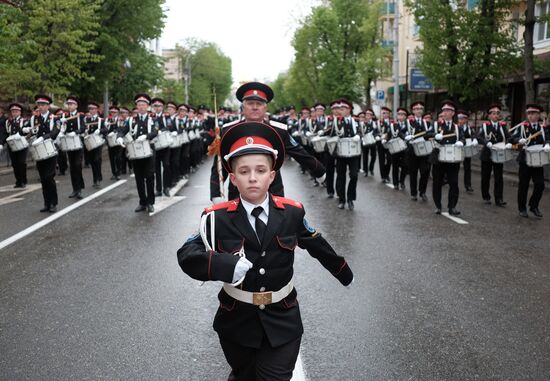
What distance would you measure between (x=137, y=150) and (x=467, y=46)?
1491cm

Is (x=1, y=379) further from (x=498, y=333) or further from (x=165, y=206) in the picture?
(x=165, y=206)

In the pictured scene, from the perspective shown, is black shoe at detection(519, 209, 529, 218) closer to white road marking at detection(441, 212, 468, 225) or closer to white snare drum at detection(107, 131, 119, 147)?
white road marking at detection(441, 212, 468, 225)

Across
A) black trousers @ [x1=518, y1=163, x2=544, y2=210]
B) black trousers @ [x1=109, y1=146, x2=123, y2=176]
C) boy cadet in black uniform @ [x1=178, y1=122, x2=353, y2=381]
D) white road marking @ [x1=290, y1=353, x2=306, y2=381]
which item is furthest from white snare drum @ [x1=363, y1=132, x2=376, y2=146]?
boy cadet in black uniform @ [x1=178, y1=122, x2=353, y2=381]

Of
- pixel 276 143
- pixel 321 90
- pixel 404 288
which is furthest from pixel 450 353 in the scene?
pixel 321 90

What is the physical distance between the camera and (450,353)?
455cm

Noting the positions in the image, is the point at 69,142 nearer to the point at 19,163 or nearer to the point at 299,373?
the point at 19,163

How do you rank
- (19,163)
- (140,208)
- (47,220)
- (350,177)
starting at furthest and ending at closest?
(19,163)
(350,177)
(140,208)
(47,220)

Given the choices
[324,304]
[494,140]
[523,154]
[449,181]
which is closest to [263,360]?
[324,304]

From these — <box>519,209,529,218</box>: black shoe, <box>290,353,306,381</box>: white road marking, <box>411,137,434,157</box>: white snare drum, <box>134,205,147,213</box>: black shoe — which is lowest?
<box>519,209,529,218</box>: black shoe

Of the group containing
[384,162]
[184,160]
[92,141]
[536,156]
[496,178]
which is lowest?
[384,162]

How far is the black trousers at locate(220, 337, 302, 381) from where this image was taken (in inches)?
119

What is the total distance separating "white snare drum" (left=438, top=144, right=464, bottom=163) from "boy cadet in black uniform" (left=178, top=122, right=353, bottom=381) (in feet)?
28.3

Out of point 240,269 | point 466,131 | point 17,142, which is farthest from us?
point 17,142

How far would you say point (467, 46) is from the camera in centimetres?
2188
